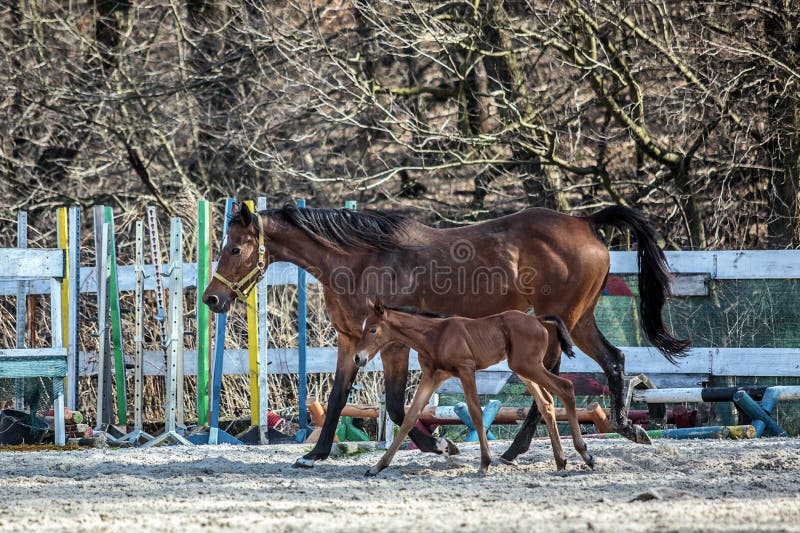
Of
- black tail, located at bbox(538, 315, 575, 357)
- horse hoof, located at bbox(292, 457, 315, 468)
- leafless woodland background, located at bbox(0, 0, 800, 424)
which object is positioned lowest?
horse hoof, located at bbox(292, 457, 315, 468)

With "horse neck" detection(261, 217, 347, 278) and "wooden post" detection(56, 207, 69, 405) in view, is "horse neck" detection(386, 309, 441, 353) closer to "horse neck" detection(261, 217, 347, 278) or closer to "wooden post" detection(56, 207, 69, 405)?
"horse neck" detection(261, 217, 347, 278)

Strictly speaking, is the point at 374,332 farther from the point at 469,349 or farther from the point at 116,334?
the point at 116,334

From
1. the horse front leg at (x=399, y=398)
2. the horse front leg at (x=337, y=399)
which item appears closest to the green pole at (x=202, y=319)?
the horse front leg at (x=337, y=399)

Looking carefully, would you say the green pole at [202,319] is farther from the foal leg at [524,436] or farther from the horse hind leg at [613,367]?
the horse hind leg at [613,367]

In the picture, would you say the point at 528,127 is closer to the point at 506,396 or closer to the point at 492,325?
the point at 506,396

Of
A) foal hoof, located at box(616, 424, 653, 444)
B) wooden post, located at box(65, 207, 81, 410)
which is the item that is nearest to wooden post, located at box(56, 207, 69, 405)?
wooden post, located at box(65, 207, 81, 410)

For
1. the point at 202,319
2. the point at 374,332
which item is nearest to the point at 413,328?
the point at 374,332

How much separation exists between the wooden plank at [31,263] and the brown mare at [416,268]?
2242mm

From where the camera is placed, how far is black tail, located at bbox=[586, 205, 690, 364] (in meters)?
7.96

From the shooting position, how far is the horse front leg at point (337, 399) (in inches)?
287

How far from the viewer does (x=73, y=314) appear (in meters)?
9.34

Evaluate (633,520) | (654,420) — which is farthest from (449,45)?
(633,520)

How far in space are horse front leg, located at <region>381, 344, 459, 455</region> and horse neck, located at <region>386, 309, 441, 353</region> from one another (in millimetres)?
453

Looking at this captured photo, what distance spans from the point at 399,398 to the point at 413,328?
789mm
